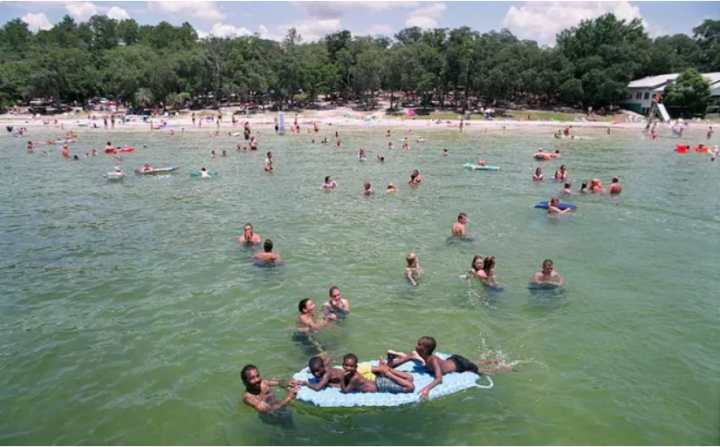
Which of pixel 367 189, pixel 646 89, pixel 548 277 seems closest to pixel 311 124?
pixel 367 189

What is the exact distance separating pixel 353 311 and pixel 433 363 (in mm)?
3474

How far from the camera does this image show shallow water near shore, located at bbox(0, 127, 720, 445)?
26.5 ft

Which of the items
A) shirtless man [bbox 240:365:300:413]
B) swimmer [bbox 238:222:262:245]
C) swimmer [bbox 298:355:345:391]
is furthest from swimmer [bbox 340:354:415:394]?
swimmer [bbox 238:222:262:245]

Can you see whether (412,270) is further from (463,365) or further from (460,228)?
(463,365)

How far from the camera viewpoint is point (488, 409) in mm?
8344

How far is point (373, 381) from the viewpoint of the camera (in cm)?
843

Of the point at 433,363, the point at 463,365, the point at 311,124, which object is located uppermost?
the point at 311,124

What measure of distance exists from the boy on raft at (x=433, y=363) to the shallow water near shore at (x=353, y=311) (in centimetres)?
38

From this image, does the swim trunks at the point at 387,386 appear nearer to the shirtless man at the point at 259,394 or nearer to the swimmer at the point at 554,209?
the shirtless man at the point at 259,394

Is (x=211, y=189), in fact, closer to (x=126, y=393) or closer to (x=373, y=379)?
(x=126, y=393)

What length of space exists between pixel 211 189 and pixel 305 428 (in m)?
19.7

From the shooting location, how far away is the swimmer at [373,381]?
8203 millimetres

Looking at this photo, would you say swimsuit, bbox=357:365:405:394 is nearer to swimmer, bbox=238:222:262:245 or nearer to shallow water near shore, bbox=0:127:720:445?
shallow water near shore, bbox=0:127:720:445

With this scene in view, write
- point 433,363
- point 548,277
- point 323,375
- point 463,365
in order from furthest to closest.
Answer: point 548,277
point 463,365
point 433,363
point 323,375
